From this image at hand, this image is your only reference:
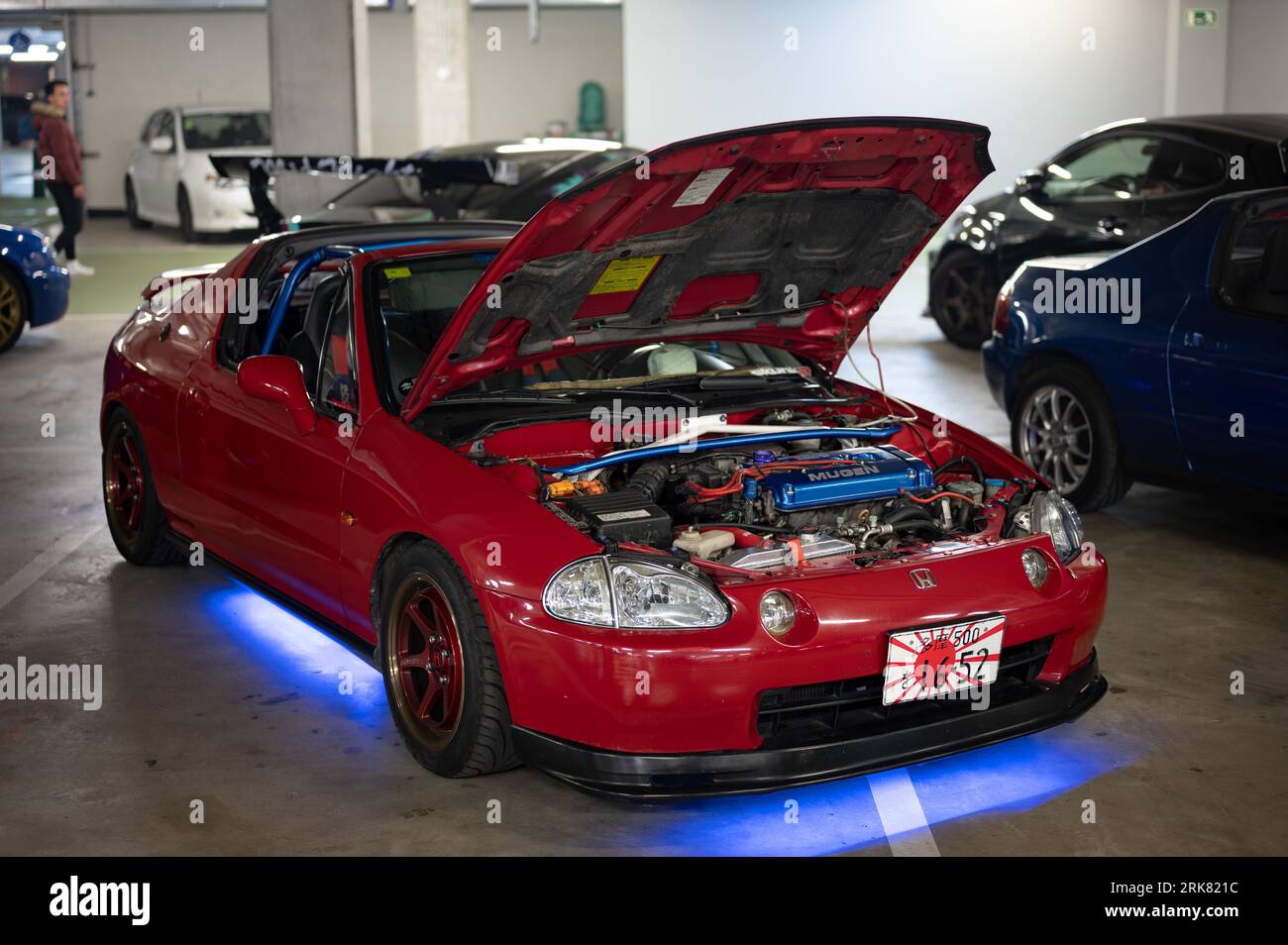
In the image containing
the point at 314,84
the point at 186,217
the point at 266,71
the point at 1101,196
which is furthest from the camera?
the point at 266,71

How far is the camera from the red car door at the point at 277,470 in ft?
13.0

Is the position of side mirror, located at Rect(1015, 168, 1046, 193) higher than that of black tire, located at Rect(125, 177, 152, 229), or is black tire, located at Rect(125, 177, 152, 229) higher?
side mirror, located at Rect(1015, 168, 1046, 193)

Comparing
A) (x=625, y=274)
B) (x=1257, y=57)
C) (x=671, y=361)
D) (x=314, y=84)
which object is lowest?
(x=671, y=361)

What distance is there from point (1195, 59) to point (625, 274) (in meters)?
12.9

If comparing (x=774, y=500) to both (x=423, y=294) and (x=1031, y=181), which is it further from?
(x=1031, y=181)

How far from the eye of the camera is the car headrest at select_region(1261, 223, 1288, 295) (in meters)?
5.22

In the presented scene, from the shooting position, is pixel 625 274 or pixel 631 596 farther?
pixel 625 274

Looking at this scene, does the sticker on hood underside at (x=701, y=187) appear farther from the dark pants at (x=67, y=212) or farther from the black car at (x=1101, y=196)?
the dark pants at (x=67, y=212)

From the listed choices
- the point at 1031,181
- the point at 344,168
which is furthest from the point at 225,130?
the point at 344,168

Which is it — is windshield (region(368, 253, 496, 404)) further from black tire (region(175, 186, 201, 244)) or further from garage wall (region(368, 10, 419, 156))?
garage wall (region(368, 10, 419, 156))

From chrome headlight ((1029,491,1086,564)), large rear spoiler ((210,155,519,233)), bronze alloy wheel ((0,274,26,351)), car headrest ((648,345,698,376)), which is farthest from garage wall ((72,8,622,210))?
chrome headlight ((1029,491,1086,564))

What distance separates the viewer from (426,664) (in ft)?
11.8

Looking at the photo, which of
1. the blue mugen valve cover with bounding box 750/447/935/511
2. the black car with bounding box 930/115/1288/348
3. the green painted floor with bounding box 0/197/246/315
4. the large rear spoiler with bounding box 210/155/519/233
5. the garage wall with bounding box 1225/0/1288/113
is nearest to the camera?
the blue mugen valve cover with bounding box 750/447/935/511

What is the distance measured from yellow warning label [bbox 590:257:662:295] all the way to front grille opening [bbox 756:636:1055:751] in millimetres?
1307
